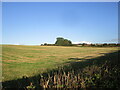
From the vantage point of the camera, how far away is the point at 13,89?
161 inches

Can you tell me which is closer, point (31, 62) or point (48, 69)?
point (48, 69)

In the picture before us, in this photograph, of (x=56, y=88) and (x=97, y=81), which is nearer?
(x=56, y=88)

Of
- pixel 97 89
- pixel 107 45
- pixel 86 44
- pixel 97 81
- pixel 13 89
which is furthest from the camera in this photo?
pixel 86 44

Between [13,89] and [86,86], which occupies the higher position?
[86,86]

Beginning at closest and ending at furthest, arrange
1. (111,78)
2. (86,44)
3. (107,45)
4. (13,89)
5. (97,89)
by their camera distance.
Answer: (97,89), (111,78), (13,89), (107,45), (86,44)

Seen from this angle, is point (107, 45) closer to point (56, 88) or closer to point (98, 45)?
point (98, 45)

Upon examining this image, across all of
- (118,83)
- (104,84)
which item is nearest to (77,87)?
(104,84)

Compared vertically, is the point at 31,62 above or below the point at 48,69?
below

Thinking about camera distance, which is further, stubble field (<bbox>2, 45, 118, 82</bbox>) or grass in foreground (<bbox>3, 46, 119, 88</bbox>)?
stubble field (<bbox>2, 45, 118, 82</bbox>)

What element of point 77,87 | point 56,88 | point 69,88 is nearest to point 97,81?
point 77,87

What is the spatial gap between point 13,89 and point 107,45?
7254 centimetres

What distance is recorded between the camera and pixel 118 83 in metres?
3.36

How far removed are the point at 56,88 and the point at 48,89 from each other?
262 millimetres

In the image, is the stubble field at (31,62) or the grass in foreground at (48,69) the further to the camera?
the stubble field at (31,62)
